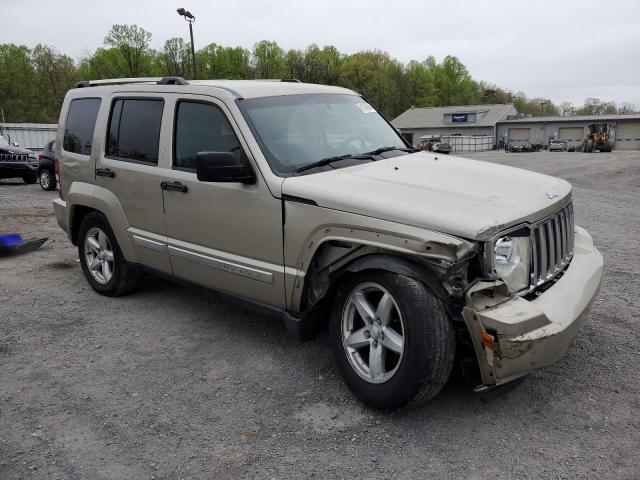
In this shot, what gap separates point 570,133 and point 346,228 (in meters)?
68.3

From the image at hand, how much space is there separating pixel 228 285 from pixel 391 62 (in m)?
95.1

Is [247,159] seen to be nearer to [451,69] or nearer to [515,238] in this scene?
[515,238]

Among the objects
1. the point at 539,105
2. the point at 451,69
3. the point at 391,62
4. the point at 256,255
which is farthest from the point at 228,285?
the point at 539,105

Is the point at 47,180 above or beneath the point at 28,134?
beneath

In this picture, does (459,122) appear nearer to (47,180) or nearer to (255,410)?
(47,180)

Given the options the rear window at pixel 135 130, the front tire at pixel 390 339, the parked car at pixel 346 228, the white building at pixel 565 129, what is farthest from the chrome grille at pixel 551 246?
the white building at pixel 565 129

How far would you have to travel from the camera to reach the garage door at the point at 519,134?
66625mm

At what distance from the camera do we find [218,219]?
4.00 meters

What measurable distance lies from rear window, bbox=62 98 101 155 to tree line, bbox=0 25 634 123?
172 ft

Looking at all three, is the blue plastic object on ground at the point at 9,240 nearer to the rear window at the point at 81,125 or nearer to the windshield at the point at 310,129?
the rear window at the point at 81,125

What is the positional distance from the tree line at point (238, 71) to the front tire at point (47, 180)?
41.6m

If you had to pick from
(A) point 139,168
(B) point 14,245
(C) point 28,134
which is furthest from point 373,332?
(C) point 28,134

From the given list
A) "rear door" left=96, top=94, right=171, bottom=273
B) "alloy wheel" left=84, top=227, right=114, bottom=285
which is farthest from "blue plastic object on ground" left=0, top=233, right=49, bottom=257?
"rear door" left=96, top=94, right=171, bottom=273

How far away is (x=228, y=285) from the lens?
4078 millimetres
